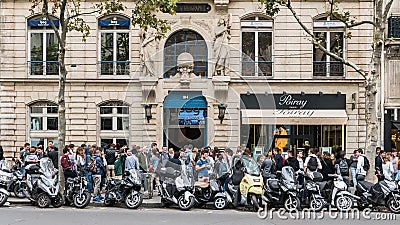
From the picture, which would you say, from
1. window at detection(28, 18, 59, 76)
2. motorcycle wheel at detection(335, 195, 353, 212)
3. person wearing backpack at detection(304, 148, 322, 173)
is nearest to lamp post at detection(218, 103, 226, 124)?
window at detection(28, 18, 59, 76)

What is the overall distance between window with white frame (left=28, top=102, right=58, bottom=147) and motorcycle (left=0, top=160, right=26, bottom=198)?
7.85m

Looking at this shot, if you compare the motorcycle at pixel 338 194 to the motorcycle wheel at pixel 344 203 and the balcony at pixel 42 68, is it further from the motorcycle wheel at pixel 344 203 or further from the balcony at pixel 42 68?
the balcony at pixel 42 68

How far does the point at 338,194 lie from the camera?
15719 mm

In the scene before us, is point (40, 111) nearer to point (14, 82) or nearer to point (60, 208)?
point (14, 82)

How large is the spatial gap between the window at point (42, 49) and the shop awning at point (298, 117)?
884 cm

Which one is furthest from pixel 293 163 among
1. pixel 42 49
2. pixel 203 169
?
pixel 42 49

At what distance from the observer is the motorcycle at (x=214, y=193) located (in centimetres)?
1620

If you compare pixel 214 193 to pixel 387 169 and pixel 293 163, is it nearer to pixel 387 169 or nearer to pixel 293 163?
pixel 293 163

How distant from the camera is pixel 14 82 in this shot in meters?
26.4

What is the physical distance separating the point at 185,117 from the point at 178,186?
1062 centimetres

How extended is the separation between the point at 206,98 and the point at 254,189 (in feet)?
35.6

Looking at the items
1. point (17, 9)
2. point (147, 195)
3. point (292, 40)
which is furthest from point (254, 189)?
point (17, 9)

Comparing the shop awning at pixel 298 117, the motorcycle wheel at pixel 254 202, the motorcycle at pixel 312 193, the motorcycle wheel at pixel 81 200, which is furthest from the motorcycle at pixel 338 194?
the shop awning at pixel 298 117

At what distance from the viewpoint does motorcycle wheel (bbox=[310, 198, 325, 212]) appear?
15.7 meters
